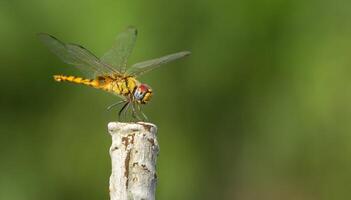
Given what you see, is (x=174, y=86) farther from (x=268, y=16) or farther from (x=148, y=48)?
(x=268, y=16)

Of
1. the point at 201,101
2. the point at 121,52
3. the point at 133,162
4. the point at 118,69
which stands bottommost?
the point at 133,162

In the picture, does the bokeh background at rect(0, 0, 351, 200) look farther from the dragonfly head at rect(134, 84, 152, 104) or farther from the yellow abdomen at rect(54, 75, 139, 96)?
the dragonfly head at rect(134, 84, 152, 104)

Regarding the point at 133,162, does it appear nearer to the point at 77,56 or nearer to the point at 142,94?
the point at 142,94

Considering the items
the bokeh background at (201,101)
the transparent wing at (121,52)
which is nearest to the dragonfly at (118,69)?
the transparent wing at (121,52)

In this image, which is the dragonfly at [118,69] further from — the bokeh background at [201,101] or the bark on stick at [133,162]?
the bokeh background at [201,101]

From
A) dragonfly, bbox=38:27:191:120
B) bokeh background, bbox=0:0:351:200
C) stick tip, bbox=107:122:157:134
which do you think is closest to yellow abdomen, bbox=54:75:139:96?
dragonfly, bbox=38:27:191:120

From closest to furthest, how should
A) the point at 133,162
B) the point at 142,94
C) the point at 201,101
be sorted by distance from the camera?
the point at 133,162 < the point at 142,94 < the point at 201,101

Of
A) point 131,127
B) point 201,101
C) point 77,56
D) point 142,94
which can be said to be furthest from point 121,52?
point 201,101

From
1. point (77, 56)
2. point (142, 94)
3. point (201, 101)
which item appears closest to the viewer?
point (142, 94)
